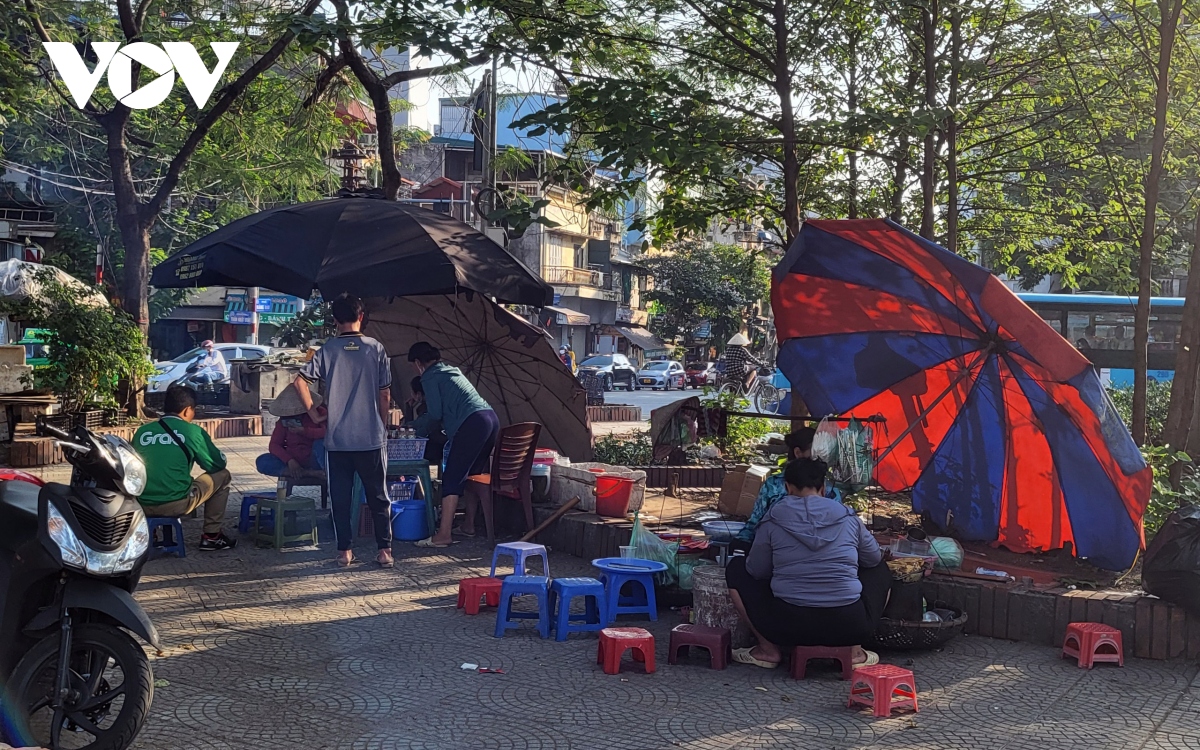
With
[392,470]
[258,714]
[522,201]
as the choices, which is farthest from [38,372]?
[258,714]

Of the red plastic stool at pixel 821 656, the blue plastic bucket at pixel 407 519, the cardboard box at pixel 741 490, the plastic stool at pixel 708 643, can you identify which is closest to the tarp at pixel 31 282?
the blue plastic bucket at pixel 407 519

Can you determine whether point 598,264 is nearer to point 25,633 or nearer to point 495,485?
point 495,485

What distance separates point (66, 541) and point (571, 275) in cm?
5508

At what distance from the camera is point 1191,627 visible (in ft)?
21.1

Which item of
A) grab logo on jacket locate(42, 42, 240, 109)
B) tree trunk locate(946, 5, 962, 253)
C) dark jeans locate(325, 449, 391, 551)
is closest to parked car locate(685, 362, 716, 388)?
grab logo on jacket locate(42, 42, 240, 109)

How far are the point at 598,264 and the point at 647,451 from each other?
51.2m

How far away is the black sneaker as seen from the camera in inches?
342

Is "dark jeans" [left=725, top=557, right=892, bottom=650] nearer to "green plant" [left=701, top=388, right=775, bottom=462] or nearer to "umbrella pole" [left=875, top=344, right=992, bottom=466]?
"umbrella pole" [left=875, top=344, right=992, bottom=466]

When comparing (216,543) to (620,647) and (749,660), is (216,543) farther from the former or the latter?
(749,660)

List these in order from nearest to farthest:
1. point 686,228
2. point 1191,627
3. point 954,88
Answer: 1. point 1191,627
2. point 686,228
3. point 954,88

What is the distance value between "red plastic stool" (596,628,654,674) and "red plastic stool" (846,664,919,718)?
3.40ft

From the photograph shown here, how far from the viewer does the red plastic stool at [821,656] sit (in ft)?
19.3

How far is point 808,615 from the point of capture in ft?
18.9

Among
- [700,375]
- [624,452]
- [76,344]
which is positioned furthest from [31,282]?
[700,375]
